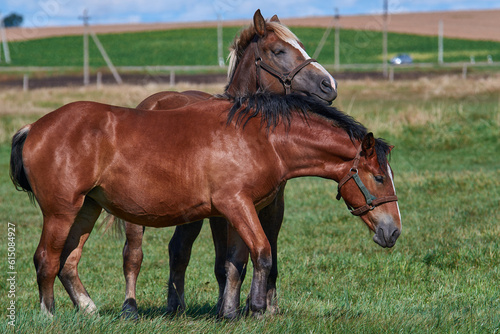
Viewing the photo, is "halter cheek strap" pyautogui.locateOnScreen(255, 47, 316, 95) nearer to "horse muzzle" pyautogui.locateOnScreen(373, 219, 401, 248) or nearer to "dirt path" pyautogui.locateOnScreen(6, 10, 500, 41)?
"horse muzzle" pyautogui.locateOnScreen(373, 219, 401, 248)

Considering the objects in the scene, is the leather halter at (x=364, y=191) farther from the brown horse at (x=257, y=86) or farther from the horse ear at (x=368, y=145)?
the brown horse at (x=257, y=86)

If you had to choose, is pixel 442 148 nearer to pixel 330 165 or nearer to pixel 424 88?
pixel 330 165

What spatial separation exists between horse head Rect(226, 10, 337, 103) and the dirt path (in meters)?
56.8

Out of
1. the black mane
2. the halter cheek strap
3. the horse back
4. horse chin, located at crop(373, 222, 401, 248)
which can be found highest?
the halter cheek strap

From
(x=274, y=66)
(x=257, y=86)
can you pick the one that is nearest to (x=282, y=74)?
(x=274, y=66)

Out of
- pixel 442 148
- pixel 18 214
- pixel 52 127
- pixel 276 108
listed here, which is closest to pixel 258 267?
pixel 276 108

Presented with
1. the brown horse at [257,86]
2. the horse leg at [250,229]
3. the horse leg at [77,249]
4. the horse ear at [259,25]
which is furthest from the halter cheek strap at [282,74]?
the horse leg at [77,249]

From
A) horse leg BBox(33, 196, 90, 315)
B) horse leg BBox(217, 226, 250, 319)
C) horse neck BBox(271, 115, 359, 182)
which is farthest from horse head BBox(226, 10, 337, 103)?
horse leg BBox(33, 196, 90, 315)

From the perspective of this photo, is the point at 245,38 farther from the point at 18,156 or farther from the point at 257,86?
the point at 18,156

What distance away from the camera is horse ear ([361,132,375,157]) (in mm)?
4188

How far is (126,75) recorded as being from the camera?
41156 millimetres

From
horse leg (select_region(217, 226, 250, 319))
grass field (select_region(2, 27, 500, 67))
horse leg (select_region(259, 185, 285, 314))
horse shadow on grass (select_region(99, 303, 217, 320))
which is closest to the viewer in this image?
horse leg (select_region(217, 226, 250, 319))

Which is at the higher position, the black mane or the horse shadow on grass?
the black mane

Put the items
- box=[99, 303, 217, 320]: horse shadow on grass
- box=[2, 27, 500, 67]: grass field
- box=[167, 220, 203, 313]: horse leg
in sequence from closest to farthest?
box=[99, 303, 217, 320]: horse shadow on grass, box=[167, 220, 203, 313]: horse leg, box=[2, 27, 500, 67]: grass field
